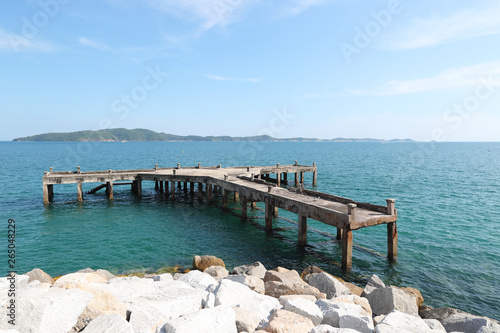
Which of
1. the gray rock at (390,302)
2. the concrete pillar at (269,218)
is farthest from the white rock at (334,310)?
the concrete pillar at (269,218)

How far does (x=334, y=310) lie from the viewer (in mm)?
9297

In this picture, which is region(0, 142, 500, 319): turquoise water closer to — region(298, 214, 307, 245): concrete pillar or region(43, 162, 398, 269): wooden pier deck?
region(298, 214, 307, 245): concrete pillar

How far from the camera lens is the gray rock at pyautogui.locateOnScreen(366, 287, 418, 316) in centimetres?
1122

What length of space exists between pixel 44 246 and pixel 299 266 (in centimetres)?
1622

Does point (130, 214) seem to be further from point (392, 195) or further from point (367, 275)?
point (392, 195)

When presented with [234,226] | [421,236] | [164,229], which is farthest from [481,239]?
[164,229]

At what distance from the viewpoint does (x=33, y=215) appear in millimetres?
28500

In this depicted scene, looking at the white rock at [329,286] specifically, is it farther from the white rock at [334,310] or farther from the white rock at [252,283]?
the white rock at [334,310]

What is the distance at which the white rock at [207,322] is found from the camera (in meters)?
7.50

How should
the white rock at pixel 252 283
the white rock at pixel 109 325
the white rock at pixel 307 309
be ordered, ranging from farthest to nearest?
the white rock at pixel 252 283
the white rock at pixel 307 309
the white rock at pixel 109 325

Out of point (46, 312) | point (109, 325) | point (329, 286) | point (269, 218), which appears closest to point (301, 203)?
point (269, 218)

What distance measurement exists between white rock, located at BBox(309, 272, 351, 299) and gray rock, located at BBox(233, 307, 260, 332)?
180 inches

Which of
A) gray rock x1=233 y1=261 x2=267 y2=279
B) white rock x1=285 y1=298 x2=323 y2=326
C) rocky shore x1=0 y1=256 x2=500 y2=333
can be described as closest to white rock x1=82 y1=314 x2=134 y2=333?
rocky shore x1=0 y1=256 x2=500 y2=333

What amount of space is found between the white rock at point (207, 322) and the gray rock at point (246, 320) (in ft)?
0.95
